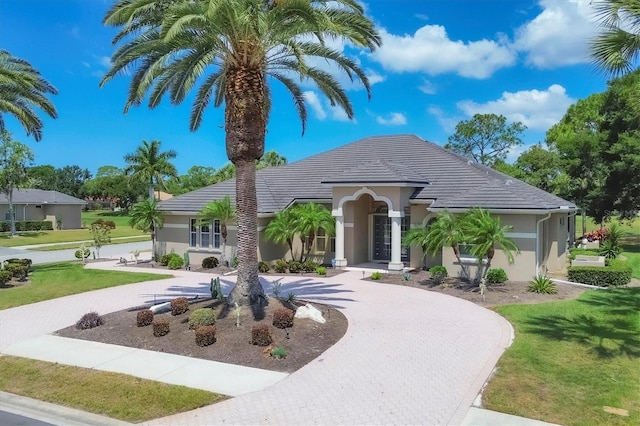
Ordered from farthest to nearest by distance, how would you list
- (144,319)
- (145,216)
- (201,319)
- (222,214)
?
(145,216) < (222,214) < (144,319) < (201,319)

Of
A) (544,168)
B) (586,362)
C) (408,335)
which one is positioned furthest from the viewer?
(544,168)

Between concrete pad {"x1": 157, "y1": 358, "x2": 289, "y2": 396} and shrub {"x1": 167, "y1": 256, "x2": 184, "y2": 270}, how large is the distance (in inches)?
609

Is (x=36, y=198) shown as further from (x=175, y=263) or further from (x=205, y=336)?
(x=205, y=336)

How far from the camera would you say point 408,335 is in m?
12.3

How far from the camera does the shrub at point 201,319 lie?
40.7ft

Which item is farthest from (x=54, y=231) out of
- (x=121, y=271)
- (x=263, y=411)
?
(x=263, y=411)

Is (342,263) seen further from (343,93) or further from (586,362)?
(586,362)

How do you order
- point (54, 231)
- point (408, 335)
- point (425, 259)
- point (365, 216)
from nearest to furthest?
1. point (408, 335)
2. point (425, 259)
3. point (365, 216)
4. point (54, 231)

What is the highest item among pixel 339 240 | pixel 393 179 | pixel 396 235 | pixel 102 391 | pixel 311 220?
pixel 393 179

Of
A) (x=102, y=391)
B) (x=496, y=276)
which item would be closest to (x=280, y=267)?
(x=496, y=276)

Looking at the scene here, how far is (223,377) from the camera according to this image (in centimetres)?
939

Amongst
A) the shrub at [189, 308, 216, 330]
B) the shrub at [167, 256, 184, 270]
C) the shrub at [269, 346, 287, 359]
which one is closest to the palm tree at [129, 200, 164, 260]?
the shrub at [167, 256, 184, 270]

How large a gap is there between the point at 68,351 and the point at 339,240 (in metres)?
14.6

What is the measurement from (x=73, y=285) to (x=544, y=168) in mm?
44440
